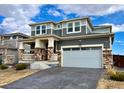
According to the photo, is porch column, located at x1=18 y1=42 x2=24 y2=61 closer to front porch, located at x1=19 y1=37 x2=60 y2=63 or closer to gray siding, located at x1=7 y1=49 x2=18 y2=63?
front porch, located at x1=19 y1=37 x2=60 y2=63

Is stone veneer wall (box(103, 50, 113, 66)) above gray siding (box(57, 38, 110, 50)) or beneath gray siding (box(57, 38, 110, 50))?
beneath

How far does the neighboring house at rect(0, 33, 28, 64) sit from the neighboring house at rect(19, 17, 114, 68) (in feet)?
17.2

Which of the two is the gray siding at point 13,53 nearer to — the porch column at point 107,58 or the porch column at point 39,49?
the porch column at point 39,49

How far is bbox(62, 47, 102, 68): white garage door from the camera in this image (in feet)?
50.5

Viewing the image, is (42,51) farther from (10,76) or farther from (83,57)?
(10,76)

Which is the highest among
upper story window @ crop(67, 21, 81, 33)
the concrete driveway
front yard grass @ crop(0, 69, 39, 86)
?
upper story window @ crop(67, 21, 81, 33)

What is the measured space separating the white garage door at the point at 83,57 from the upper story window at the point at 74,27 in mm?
3109

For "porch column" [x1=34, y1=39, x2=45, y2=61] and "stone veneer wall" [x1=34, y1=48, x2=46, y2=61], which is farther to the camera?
"stone veneer wall" [x1=34, y1=48, x2=46, y2=61]

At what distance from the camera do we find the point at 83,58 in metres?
16.0

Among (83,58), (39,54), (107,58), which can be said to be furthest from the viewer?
(39,54)

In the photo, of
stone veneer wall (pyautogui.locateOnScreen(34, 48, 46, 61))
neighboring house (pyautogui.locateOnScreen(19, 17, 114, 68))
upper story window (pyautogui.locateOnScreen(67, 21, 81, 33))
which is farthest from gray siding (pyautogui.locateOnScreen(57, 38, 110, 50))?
upper story window (pyautogui.locateOnScreen(67, 21, 81, 33))

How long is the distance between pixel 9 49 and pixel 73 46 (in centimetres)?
1223

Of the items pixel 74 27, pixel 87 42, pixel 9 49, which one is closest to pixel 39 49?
pixel 74 27

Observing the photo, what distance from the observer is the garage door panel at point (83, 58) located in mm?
15394
